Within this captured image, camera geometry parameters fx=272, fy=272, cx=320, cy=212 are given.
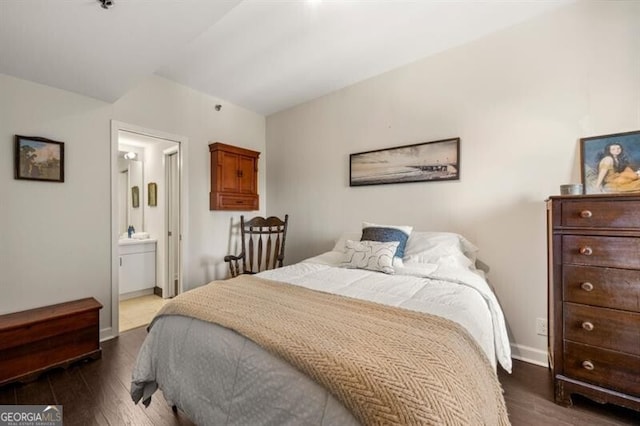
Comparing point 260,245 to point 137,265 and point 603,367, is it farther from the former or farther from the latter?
point 603,367

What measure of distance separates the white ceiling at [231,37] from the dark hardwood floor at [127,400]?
7.42 ft

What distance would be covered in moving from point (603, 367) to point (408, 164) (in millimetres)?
1945

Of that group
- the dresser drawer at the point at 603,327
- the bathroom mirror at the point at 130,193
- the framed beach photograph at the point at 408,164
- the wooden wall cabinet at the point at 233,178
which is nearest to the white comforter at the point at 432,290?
the dresser drawer at the point at 603,327

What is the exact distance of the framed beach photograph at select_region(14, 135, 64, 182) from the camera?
213 centimetres

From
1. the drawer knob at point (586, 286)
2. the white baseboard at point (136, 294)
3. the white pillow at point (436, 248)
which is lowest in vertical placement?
the white baseboard at point (136, 294)

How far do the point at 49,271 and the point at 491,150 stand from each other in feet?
12.7

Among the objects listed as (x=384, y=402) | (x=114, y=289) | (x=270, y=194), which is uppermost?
(x=270, y=194)

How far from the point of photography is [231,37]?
7.47 feet

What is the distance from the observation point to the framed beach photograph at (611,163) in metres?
1.80

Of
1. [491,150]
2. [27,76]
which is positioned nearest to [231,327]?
[491,150]

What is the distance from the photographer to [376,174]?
295 centimetres

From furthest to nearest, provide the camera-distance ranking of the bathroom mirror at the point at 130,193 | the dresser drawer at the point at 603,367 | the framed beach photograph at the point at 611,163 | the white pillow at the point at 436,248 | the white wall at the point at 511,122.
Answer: the bathroom mirror at the point at 130,193
the white pillow at the point at 436,248
the white wall at the point at 511,122
the framed beach photograph at the point at 611,163
the dresser drawer at the point at 603,367

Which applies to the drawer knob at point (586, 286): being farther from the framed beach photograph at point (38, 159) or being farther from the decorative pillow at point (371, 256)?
the framed beach photograph at point (38, 159)

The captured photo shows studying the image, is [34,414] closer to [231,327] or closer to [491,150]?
[231,327]
